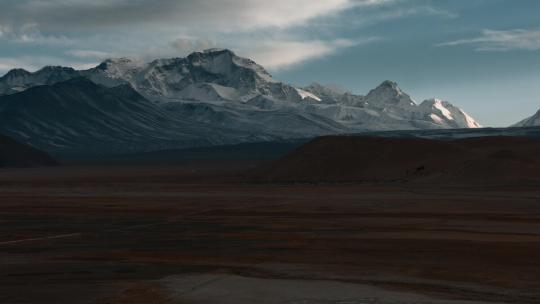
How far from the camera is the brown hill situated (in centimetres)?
12200

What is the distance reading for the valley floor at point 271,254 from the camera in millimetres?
27734

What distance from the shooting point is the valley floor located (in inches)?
1092

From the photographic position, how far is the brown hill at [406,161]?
400 feet

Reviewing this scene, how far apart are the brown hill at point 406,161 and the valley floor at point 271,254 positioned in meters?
48.9

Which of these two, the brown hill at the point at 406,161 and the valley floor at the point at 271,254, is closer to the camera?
the valley floor at the point at 271,254

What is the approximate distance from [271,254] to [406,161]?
108124 millimetres

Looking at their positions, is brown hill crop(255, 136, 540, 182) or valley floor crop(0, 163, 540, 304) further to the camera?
brown hill crop(255, 136, 540, 182)

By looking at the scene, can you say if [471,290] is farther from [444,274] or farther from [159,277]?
[159,277]

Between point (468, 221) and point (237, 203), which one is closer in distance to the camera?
point (468, 221)

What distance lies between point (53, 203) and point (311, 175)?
231ft

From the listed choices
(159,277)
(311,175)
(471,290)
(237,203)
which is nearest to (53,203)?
(237,203)

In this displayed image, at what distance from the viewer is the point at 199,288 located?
2873 cm

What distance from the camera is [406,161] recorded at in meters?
144

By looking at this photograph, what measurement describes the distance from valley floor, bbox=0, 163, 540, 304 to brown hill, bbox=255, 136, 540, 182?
160 ft
